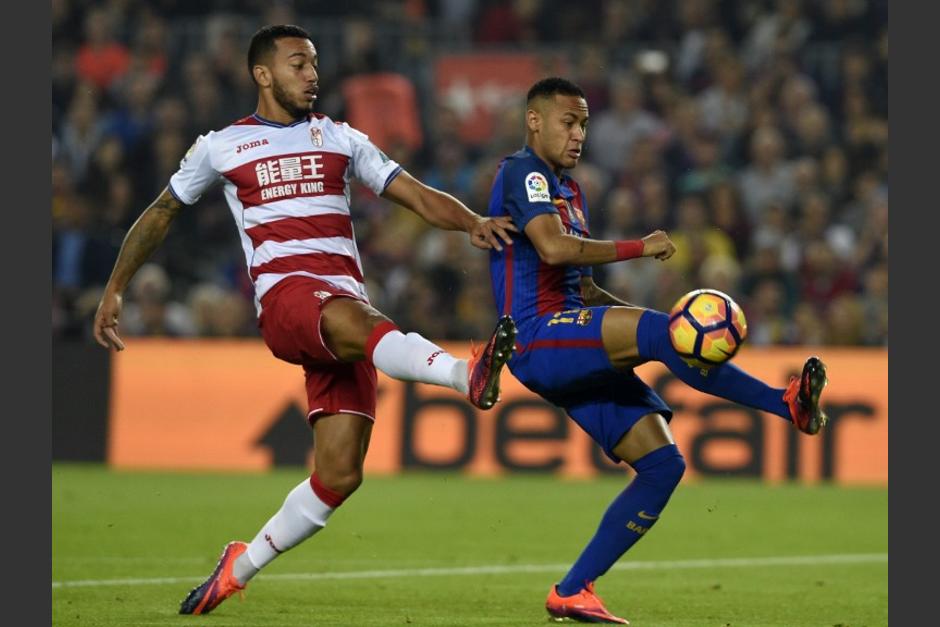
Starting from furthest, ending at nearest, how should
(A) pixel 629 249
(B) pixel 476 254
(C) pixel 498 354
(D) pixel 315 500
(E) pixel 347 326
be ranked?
(B) pixel 476 254 → (D) pixel 315 500 → (E) pixel 347 326 → (A) pixel 629 249 → (C) pixel 498 354

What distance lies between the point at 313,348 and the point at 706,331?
173 cm

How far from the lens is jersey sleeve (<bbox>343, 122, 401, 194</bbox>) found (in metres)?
7.59

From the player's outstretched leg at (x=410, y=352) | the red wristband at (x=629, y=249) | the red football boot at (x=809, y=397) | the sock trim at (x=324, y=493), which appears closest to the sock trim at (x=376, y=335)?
the player's outstretched leg at (x=410, y=352)

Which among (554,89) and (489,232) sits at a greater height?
(554,89)

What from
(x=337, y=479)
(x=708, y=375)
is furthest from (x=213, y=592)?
(x=708, y=375)

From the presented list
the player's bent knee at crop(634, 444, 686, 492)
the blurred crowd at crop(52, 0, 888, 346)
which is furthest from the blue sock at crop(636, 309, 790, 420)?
the blurred crowd at crop(52, 0, 888, 346)

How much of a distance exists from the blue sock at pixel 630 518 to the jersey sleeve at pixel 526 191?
3.98ft

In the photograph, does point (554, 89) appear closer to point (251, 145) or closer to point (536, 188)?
point (536, 188)

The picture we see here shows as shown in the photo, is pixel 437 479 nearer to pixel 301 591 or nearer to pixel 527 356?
pixel 301 591

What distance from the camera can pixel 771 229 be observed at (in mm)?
16062

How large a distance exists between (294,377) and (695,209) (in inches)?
168

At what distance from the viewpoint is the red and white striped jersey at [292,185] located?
24.6 feet

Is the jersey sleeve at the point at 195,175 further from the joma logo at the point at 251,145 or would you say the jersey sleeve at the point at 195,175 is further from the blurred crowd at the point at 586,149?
the blurred crowd at the point at 586,149

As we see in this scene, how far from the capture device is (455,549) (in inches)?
409
